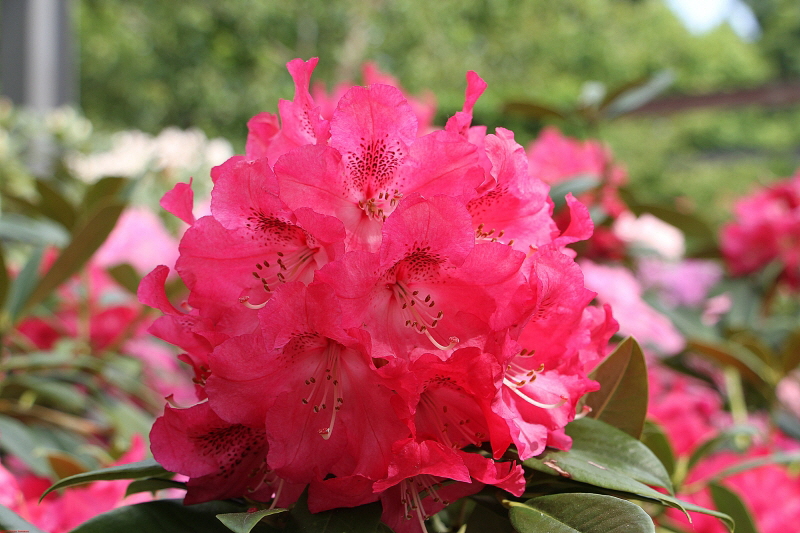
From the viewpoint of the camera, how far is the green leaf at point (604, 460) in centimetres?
36

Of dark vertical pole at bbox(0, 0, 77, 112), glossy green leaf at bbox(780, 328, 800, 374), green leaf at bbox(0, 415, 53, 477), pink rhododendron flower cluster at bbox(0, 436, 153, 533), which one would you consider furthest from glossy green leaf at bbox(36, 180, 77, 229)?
dark vertical pole at bbox(0, 0, 77, 112)

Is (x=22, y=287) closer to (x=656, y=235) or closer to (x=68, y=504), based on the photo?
(x=68, y=504)

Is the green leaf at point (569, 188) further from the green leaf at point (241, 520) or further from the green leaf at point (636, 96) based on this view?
the green leaf at point (241, 520)

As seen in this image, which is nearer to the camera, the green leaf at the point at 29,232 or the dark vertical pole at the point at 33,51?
the green leaf at the point at 29,232

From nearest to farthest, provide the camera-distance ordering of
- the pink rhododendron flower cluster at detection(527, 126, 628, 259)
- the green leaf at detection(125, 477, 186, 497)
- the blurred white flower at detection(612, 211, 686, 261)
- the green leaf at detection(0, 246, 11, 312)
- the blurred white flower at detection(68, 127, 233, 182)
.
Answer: the green leaf at detection(125, 477, 186, 497) → the green leaf at detection(0, 246, 11, 312) → the pink rhododendron flower cluster at detection(527, 126, 628, 259) → the blurred white flower at detection(612, 211, 686, 261) → the blurred white flower at detection(68, 127, 233, 182)

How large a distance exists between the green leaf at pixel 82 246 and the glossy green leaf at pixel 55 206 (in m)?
0.24

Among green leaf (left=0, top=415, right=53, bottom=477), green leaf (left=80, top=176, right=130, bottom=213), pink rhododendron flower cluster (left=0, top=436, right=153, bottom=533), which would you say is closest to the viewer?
pink rhododendron flower cluster (left=0, top=436, right=153, bottom=533)

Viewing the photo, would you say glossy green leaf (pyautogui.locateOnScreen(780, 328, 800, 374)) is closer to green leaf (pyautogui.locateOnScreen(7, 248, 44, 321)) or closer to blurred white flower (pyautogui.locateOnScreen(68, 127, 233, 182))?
green leaf (pyautogui.locateOnScreen(7, 248, 44, 321))

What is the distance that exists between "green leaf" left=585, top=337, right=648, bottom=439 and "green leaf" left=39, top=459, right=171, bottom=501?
26 centimetres

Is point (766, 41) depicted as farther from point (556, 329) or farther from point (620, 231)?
point (556, 329)

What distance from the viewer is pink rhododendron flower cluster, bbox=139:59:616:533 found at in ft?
1.11

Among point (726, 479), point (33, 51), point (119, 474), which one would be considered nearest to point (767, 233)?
point (726, 479)

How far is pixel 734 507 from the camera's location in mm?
573

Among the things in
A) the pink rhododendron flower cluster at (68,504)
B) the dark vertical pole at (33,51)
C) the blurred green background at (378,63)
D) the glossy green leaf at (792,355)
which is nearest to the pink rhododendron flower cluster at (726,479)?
the glossy green leaf at (792,355)
